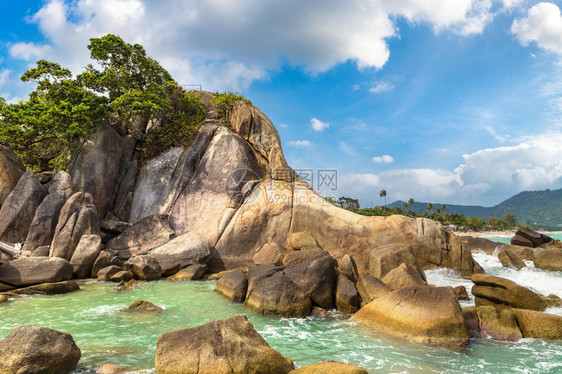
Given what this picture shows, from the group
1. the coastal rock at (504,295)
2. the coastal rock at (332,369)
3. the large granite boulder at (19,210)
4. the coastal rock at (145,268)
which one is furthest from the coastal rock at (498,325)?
the large granite boulder at (19,210)

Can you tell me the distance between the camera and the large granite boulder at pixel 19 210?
20.1 metres

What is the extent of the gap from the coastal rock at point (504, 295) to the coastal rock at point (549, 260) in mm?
15544

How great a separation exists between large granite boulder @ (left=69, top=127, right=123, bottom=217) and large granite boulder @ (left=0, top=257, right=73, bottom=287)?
8138 millimetres

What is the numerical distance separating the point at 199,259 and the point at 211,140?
1020cm

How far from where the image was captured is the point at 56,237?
1905 cm

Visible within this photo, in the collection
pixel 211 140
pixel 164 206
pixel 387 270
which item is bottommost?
pixel 387 270

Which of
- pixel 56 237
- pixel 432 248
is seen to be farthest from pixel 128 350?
pixel 432 248

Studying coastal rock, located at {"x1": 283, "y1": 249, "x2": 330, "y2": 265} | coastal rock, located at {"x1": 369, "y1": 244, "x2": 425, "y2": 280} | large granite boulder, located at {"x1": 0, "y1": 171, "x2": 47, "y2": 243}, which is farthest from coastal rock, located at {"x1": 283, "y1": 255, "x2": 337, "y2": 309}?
large granite boulder, located at {"x1": 0, "y1": 171, "x2": 47, "y2": 243}

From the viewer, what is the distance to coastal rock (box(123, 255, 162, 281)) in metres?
17.3

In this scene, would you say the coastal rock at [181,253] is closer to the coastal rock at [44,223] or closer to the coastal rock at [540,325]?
the coastal rock at [44,223]

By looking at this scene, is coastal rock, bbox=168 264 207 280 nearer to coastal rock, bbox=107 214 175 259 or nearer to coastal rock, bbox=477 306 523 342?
coastal rock, bbox=107 214 175 259

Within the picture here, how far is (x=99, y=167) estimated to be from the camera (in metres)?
24.3

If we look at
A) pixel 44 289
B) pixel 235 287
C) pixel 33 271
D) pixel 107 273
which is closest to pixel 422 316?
pixel 235 287

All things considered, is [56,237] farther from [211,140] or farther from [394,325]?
[394,325]
